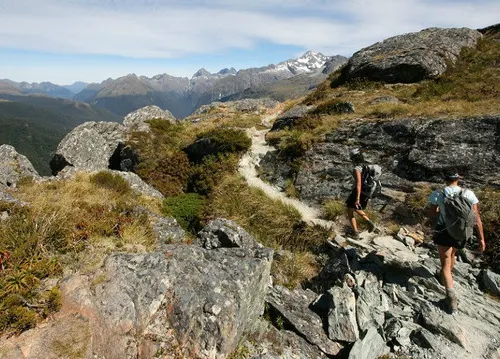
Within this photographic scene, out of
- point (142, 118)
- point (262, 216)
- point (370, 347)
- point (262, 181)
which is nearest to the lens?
point (370, 347)

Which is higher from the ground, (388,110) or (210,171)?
(388,110)

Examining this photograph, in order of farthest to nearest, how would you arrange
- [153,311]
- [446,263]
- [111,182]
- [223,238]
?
[111,182], [223,238], [446,263], [153,311]

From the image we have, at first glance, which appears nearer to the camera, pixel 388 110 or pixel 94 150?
pixel 388 110

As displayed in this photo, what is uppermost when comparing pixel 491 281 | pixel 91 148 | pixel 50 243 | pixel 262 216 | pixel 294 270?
pixel 50 243

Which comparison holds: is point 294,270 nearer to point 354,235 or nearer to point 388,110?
point 354,235

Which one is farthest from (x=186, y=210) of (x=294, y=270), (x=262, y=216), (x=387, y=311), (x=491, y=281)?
(x=491, y=281)

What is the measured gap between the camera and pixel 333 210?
1450 centimetres

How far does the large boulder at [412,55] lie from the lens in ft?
84.4

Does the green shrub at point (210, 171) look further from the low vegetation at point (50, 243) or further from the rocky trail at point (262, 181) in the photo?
the low vegetation at point (50, 243)

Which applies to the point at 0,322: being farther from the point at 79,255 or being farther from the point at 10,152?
the point at 10,152

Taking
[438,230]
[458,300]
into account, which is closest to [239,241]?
[438,230]

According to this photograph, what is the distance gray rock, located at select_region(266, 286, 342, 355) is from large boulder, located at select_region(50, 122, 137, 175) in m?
16.4

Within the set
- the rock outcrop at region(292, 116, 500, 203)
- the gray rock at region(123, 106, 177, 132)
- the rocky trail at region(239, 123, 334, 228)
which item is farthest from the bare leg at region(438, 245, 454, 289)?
the gray rock at region(123, 106, 177, 132)

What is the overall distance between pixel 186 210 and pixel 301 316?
929cm
